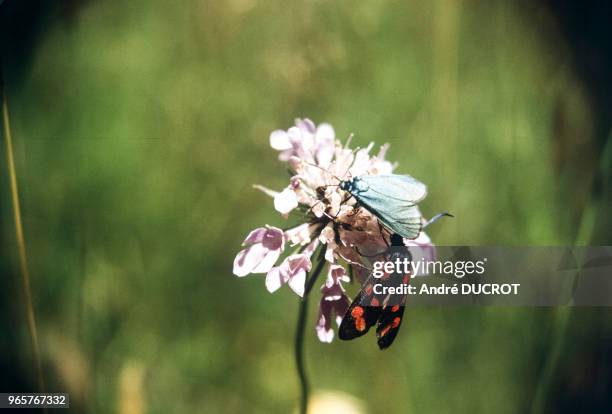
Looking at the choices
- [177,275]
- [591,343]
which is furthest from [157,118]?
[591,343]

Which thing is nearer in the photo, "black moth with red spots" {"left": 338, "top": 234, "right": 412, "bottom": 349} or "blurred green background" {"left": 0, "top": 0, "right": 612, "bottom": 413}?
"black moth with red spots" {"left": 338, "top": 234, "right": 412, "bottom": 349}

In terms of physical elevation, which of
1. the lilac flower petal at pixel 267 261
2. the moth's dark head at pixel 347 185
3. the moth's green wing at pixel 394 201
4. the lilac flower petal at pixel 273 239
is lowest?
the lilac flower petal at pixel 267 261

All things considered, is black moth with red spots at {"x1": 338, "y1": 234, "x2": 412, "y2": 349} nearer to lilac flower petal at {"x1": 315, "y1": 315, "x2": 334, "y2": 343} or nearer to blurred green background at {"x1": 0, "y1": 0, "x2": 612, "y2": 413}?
lilac flower petal at {"x1": 315, "y1": 315, "x2": 334, "y2": 343}

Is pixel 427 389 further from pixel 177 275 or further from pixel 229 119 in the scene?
pixel 229 119

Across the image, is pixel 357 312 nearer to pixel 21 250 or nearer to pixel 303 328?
pixel 303 328

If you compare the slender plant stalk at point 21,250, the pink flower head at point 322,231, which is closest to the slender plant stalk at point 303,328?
the pink flower head at point 322,231

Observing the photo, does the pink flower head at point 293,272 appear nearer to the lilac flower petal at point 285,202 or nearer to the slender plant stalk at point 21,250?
the lilac flower petal at point 285,202

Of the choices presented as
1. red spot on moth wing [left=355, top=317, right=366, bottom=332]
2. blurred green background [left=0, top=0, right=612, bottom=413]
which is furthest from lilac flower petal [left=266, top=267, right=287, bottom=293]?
blurred green background [left=0, top=0, right=612, bottom=413]
